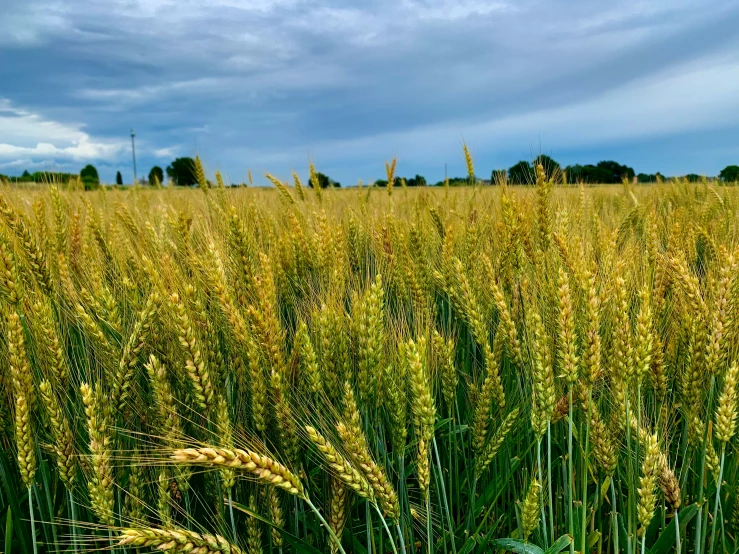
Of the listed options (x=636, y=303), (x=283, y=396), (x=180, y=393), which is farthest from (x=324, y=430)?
(x=636, y=303)

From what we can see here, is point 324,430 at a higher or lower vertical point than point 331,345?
lower

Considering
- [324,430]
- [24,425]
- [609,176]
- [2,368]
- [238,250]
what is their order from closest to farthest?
[24,425] < [324,430] < [2,368] < [238,250] < [609,176]

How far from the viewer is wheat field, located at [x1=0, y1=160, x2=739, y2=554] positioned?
4.60 ft

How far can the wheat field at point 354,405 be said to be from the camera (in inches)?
55.2

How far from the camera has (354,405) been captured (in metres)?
1.39

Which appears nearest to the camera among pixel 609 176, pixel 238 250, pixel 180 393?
pixel 180 393

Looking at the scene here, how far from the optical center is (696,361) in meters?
1.57

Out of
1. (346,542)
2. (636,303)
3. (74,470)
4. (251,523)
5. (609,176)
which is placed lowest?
(346,542)

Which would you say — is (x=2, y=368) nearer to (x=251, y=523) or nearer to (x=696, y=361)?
(x=251, y=523)

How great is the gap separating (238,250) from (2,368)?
0.84 meters

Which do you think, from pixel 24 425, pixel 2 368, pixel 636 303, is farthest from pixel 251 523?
pixel 636 303

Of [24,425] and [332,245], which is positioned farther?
[332,245]

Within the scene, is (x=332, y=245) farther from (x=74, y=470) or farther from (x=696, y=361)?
(x=696, y=361)

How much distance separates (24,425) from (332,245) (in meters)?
1.22
